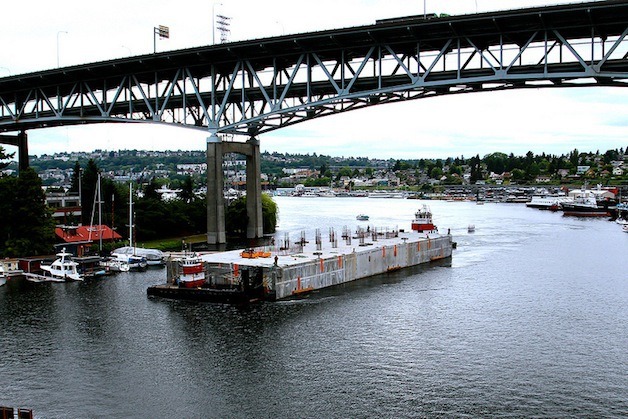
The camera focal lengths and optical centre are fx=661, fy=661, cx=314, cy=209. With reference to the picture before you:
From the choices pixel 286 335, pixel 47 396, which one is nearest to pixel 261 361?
pixel 286 335

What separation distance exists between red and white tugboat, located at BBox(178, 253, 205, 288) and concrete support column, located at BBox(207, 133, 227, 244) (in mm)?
20671

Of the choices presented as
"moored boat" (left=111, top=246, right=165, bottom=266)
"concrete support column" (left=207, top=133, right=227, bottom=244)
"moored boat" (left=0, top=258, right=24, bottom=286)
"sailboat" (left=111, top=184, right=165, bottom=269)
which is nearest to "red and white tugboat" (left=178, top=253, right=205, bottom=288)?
"sailboat" (left=111, top=184, right=165, bottom=269)

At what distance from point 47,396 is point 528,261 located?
4181cm

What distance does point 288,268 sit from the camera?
132ft

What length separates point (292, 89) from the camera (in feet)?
200

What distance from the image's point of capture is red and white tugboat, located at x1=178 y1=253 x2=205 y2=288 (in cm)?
4078

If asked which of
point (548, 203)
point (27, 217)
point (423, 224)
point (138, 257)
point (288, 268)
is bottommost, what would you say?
point (138, 257)

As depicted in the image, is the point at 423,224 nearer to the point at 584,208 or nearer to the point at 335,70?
the point at 335,70

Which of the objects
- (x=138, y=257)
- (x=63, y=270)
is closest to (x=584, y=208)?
(x=138, y=257)

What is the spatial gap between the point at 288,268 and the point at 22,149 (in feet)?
194

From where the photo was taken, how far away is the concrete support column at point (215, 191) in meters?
61.6

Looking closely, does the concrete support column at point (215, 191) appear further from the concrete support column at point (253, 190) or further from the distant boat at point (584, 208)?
the distant boat at point (584, 208)

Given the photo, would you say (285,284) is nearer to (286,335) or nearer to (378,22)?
(286,335)

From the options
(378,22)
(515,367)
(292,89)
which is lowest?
(515,367)
